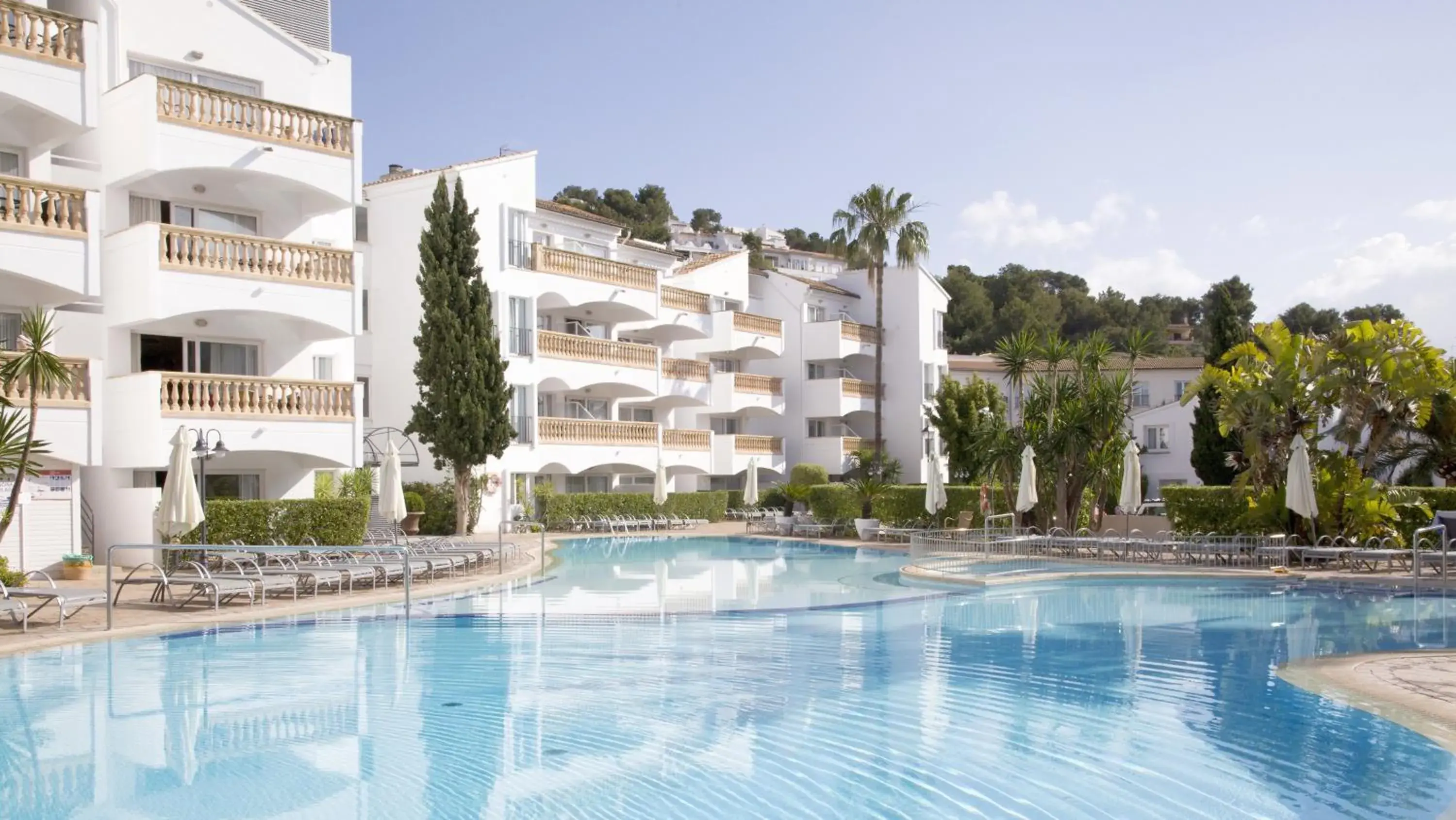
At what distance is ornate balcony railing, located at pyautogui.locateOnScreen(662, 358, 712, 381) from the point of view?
49.8m

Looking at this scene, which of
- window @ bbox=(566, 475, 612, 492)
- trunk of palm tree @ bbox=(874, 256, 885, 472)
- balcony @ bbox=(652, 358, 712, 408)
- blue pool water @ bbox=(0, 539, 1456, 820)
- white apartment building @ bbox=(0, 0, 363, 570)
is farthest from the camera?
trunk of palm tree @ bbox=(874, 256, 885, 472)

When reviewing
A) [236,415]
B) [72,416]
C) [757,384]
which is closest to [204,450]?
[236,415]

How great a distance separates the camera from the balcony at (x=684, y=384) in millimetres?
49750

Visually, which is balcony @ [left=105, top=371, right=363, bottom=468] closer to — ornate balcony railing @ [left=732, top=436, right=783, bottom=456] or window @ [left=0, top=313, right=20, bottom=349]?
window @ [left=0, top=313, right=20, bottom=349]

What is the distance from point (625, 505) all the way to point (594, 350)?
5788 millimetres

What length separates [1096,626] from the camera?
18969 millimetres

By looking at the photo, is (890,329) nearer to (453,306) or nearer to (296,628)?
(453,306)

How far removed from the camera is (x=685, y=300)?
2051 inches

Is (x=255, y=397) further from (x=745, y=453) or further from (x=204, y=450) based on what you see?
(x=745, y=453)

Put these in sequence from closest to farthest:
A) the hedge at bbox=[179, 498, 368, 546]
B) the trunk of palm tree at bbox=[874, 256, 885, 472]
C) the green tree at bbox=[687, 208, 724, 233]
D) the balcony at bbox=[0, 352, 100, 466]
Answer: the balcony at bbox=[0, 352, 100, 466] < the hedge at bbox=[179, 498, 368, 546] < the trunk of palm tree at bbox=[874, 256, 885, 472] < the green tree at bbox=[687, 208, 724, 233]

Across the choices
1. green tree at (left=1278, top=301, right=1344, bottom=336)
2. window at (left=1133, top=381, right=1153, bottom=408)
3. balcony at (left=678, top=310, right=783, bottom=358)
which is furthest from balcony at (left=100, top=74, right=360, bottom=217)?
A: green tree at (left=1278, top=301, right=1344, bottom=336)

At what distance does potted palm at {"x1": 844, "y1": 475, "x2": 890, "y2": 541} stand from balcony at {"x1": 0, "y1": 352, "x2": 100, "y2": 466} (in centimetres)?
2211

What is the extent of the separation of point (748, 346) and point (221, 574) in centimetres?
3534

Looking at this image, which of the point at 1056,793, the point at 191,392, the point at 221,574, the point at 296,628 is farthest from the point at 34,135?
the point at 1056,793
